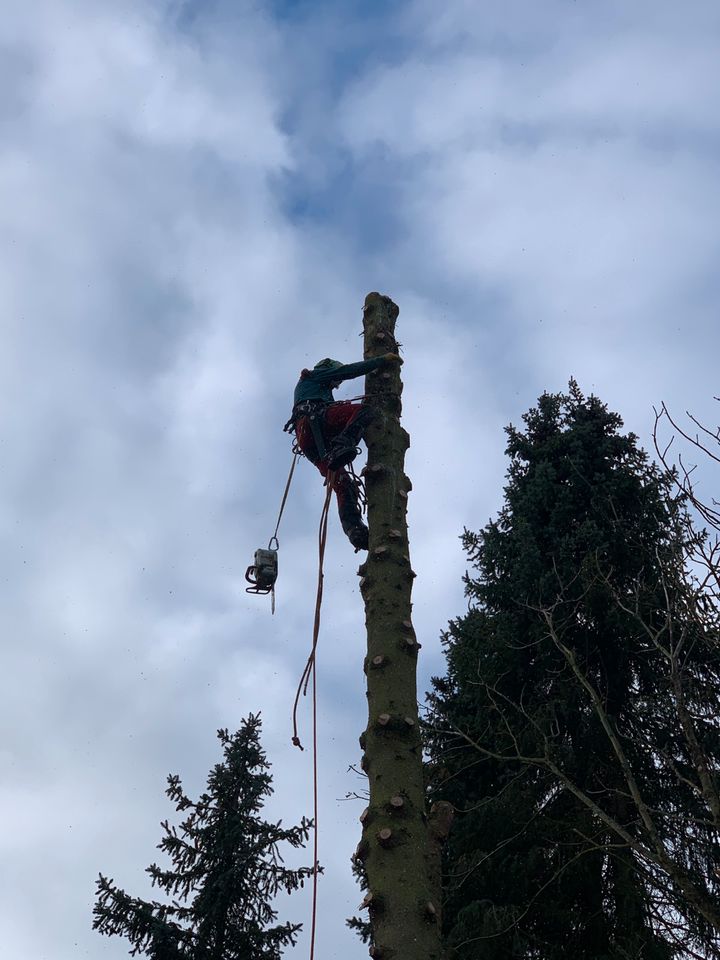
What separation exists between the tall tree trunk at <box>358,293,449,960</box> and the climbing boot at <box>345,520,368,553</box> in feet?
2.87

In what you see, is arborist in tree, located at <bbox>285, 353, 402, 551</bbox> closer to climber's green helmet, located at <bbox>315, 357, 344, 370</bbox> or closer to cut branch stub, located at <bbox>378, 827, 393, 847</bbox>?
climber's green helmet, located at <bbox>315, 357, 344, 370</bbox>

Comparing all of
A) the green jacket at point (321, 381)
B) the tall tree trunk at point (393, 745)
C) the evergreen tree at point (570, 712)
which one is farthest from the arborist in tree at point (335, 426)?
the evergreen tree at point (570, 712)

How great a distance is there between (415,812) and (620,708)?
6.55 meters

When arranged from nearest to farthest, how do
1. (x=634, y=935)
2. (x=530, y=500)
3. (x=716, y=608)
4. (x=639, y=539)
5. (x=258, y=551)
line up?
(x=716, y=608) → (x=258, y=551) → (x=634, y=935) → (x=639, y=539) → (x=530, y=500)

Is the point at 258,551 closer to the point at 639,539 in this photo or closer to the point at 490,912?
the point at 490,912

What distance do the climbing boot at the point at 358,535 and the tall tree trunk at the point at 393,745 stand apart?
88 centimetres

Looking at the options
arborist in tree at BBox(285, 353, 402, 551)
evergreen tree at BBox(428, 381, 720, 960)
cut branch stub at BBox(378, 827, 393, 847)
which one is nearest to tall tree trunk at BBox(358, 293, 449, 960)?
cut branch stub at BBox(378, 827, 393, 847)

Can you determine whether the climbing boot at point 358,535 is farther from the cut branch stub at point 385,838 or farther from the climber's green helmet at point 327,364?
the cut branch stub at point 385,838

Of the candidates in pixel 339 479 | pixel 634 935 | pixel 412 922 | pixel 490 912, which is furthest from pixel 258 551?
pixel 634 935

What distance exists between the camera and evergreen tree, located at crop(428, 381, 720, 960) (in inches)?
306

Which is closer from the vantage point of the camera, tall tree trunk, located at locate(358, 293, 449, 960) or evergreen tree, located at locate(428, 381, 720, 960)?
tall tree trunk, located at locate(358, 293, 449, 960)

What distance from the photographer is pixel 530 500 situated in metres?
11.2

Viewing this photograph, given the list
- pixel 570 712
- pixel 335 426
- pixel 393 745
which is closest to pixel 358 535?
pixel 335 426

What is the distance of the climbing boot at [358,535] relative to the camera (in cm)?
565
